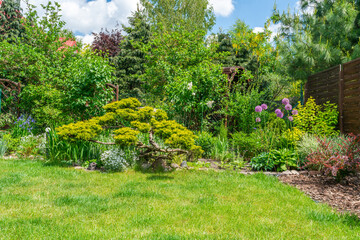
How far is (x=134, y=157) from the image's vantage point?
550 cm

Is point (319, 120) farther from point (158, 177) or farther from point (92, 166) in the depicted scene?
point (92, 166)

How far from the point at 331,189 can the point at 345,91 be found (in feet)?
10.9

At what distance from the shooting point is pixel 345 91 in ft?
21.6

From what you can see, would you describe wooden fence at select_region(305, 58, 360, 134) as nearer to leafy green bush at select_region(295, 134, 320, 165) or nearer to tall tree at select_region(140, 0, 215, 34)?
leafy green bush at select_region(295, 134, 320, 165)

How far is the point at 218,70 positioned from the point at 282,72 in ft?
10.7

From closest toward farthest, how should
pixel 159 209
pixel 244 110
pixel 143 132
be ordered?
pixel 159 209 → pixel 143 132 → pixel 244 110

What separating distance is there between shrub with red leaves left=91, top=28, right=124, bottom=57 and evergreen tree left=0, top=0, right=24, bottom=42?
411 centimetres

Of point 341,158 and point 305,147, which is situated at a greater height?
point 305,147

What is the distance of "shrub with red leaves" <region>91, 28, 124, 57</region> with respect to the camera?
1723 cm

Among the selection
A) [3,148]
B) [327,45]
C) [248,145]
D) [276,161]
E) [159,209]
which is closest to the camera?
[159,209]

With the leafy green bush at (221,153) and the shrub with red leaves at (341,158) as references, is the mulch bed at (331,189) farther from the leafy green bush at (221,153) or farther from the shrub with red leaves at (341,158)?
the leafy green bush at (221,153)

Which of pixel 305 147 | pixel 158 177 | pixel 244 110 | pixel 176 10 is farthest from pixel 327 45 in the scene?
pixel 176 10

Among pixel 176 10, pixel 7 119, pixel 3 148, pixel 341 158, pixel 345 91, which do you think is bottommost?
pixel 3 148

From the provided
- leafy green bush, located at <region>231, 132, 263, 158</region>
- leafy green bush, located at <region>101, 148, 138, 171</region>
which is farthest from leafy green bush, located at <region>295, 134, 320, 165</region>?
leafy green bush, located at <region>101, 148, 138, 171</region>
